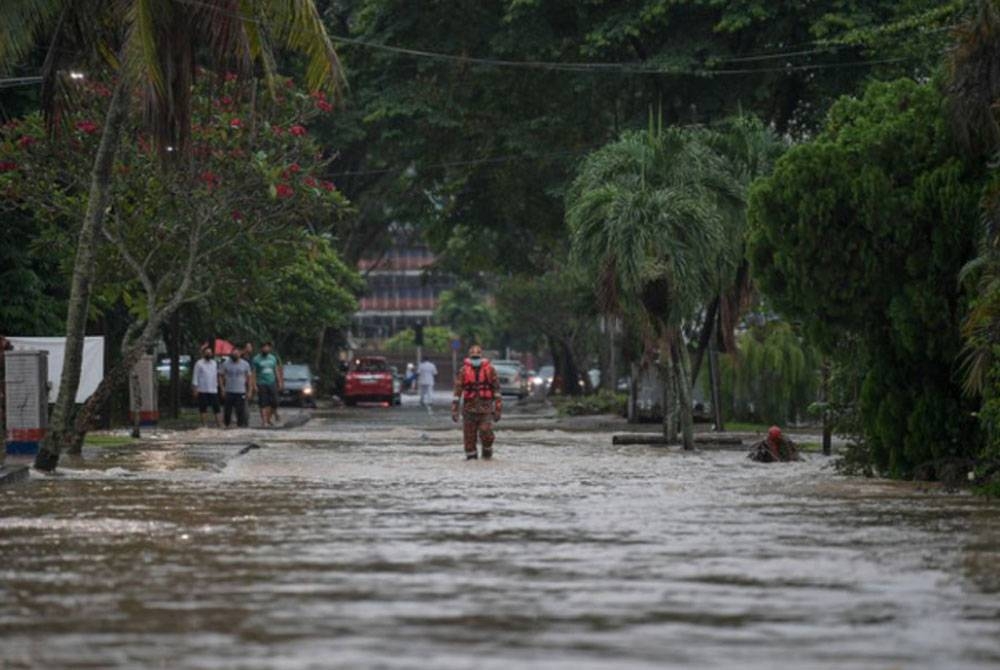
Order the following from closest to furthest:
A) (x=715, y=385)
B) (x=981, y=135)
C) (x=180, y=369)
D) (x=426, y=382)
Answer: (x=981, y=135) → (x=715, y=385) → (x=180, y=369) → (x=426, y=382)

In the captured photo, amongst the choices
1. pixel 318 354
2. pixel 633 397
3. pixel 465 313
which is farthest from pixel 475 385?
pixel 465 313

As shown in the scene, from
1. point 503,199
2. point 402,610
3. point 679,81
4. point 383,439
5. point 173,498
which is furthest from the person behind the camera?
point 503,199

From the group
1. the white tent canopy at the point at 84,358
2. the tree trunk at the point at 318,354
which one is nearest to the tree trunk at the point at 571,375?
the tree trunk at the point at 318,354

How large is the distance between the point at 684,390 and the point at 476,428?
6827 mm

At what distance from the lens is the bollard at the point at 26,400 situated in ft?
105

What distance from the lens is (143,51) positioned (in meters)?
27.9

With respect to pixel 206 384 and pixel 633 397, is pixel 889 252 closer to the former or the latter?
pixel 206 384

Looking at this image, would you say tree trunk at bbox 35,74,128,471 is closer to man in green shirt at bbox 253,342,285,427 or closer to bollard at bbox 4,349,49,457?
bollard at bbox 4,349,49,457

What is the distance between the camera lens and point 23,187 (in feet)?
123

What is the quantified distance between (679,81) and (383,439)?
1155cm

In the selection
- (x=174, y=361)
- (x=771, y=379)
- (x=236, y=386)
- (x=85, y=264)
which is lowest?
(x=236, y=386)

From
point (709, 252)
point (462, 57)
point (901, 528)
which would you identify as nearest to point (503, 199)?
point (462, 57)

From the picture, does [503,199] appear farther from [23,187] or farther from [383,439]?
[23,187]

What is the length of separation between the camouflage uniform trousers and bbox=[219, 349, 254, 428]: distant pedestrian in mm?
15257
